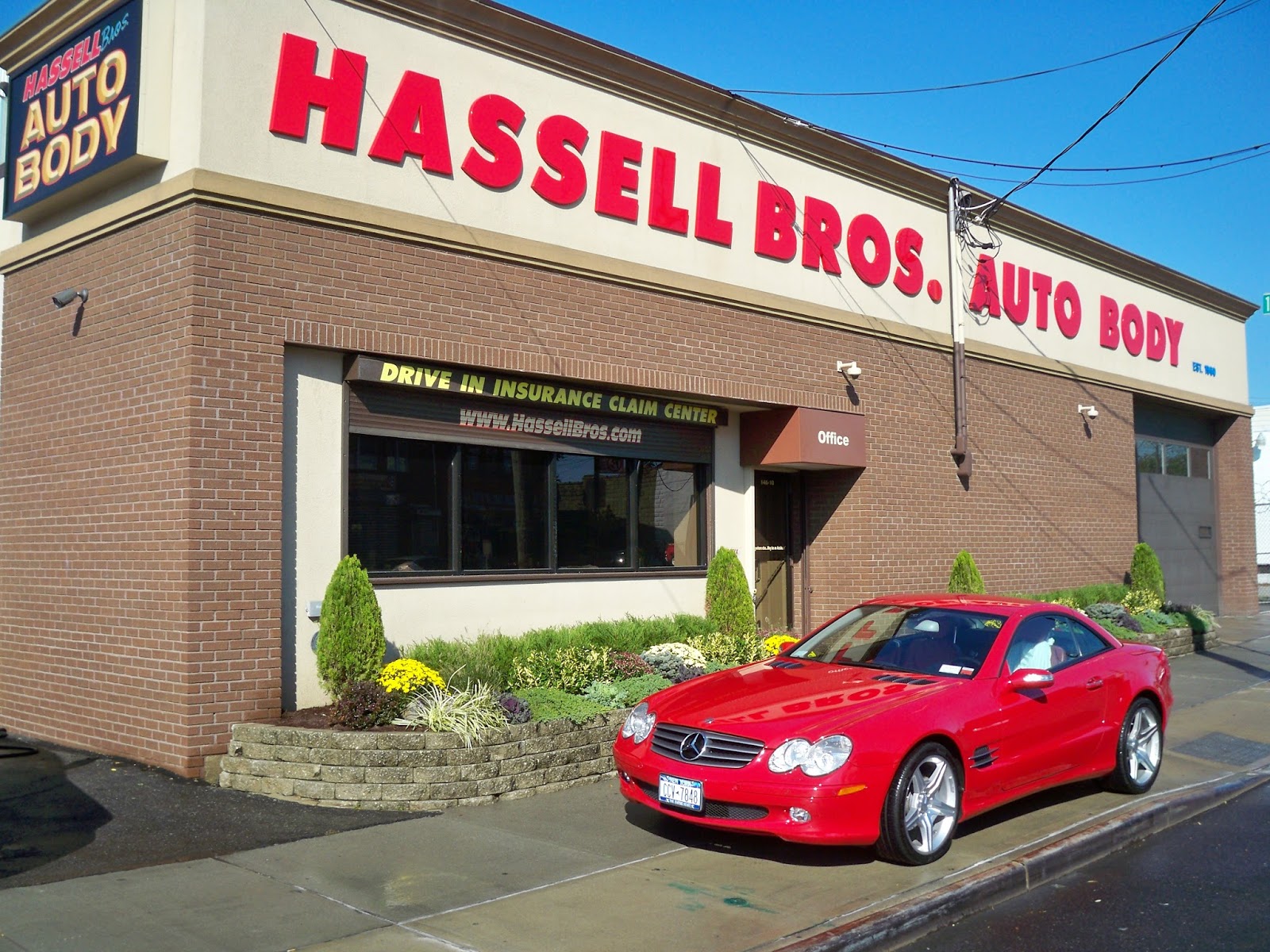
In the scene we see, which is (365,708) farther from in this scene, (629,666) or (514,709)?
(629,666)

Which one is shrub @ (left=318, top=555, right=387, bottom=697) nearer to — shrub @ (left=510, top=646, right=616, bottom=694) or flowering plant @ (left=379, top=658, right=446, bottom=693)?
flowering plant @ (left=379, top=658, right=446, bottom=693)

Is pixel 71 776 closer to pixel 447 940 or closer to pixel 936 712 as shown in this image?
pixel 447 940

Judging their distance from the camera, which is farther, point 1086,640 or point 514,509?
point 514,509

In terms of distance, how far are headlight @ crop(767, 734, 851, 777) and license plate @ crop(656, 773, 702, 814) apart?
1.63 ft

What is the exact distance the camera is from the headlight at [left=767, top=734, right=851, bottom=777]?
259 inches

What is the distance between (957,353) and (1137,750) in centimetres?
890

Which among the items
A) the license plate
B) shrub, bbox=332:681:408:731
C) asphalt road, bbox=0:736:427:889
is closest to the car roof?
the license plate

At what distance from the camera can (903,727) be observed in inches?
269

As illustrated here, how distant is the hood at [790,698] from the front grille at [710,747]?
40 mm

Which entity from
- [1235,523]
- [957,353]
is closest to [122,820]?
[957,353]

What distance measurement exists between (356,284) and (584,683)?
3.97 m

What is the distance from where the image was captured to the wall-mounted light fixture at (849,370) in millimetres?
14781

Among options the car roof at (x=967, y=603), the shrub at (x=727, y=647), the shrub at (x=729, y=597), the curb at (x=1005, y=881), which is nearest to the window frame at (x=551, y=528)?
the shrub at (x=729, y=597)

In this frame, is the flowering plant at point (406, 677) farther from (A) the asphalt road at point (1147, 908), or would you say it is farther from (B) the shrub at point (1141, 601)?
(B) the shrub at point (1141, 601)
